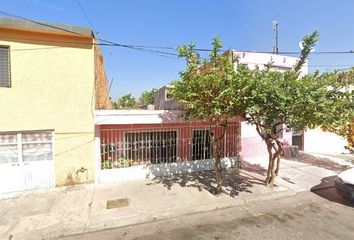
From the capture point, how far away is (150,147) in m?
9.73

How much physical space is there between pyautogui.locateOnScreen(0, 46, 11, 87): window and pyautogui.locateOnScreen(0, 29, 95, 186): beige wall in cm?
15

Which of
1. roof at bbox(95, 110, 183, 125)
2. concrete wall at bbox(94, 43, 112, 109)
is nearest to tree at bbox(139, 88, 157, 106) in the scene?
concrete wall at bbox(94, 43, 112, 109)

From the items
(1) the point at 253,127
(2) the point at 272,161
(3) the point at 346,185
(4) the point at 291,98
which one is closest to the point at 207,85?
(4) the point at 291,98

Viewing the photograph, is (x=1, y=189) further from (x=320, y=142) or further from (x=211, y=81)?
(x=320, y=142)

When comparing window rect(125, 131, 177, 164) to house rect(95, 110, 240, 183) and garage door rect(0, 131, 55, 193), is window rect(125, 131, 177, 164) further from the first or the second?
garage door rect(0, 131, 55, 193)

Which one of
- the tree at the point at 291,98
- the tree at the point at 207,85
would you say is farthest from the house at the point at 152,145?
the tree at the point at 291,98

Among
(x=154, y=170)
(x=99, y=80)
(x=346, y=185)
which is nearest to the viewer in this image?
(x=346, y=185)

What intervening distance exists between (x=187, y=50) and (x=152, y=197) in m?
4.44

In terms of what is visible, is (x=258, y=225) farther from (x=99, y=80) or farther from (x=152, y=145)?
(x=99, y=80)

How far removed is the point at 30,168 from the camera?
26.9 feet

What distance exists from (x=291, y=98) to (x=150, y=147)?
544cm

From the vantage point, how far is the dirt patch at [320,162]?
1091cm

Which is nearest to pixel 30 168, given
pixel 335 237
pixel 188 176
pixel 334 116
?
pixel 188 176

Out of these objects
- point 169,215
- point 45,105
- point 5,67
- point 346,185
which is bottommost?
point 169,215
